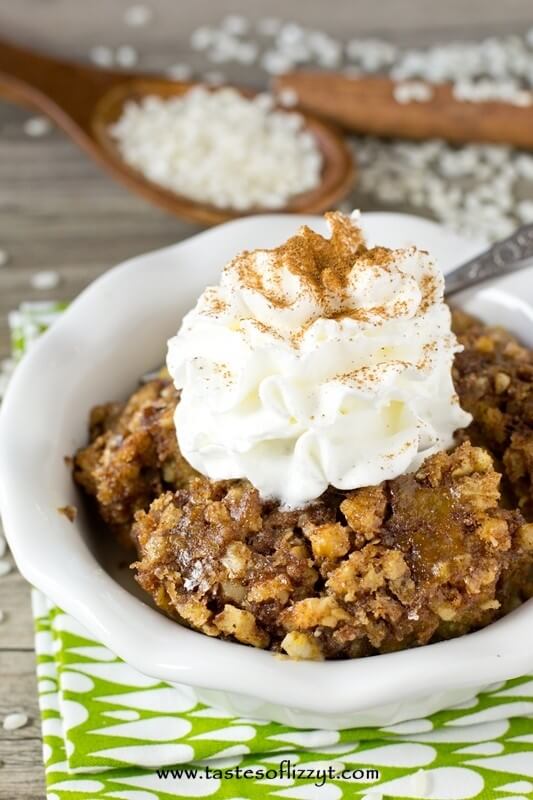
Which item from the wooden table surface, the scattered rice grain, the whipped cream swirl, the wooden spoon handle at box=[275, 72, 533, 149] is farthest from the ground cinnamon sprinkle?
the wooden spoon handle at box=[275, 72, 533, 149]

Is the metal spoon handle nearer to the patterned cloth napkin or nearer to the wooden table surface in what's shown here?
the patterned cloth napkin

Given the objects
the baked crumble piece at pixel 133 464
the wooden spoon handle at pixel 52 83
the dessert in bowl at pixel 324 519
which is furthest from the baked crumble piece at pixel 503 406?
the wooden spoon handle at pixel 52 83

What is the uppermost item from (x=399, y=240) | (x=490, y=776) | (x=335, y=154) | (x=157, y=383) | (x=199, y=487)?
(x=335, y=154)

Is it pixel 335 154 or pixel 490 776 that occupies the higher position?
pixel 335 154

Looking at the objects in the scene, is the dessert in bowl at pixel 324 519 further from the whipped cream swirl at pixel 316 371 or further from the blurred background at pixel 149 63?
the blurred background at pixel 149 63

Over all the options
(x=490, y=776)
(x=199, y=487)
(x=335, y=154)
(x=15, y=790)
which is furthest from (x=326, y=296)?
(x=335, y=154)

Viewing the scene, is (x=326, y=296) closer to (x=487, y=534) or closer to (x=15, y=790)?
(x=487, y=534)

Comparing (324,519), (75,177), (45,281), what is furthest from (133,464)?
(75,177)
